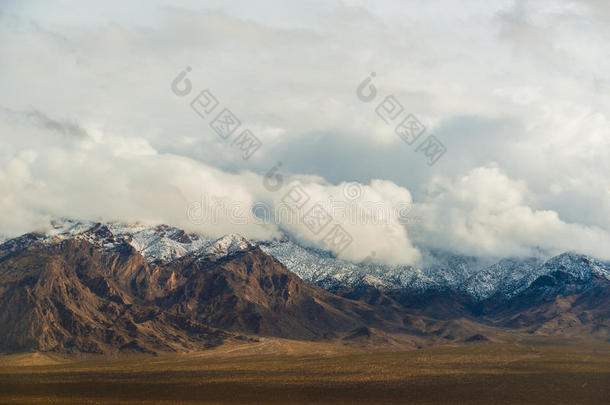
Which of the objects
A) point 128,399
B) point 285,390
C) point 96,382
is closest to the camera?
point 128,399

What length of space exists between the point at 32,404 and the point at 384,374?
101497mm

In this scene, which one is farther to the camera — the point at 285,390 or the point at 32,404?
the point at 285,390

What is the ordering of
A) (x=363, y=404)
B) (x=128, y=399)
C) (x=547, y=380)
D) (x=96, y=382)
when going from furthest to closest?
(x=96, y=382) < (x=547, y=380) < (x=128, y=399) < (x=363, y=404)

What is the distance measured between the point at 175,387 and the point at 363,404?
59565 mm

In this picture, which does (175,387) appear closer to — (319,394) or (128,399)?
(128,399)

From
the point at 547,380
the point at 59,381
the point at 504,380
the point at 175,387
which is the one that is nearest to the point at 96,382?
the point at 59,381

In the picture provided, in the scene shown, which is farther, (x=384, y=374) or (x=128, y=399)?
(x=384, y=374)

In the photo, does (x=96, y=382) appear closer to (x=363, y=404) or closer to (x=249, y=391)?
(x=249, y=391)

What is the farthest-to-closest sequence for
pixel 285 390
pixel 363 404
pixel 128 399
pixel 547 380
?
pixel 547 380
pixel 285 390
pixel 128 399
pixel 363 404

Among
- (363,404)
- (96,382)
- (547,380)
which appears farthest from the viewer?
(96,382)

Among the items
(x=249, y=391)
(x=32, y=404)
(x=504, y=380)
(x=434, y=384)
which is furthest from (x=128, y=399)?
(x=504, y=380)

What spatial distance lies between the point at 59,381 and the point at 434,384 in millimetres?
117158

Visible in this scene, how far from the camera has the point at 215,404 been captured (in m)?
132

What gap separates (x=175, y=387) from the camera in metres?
164
